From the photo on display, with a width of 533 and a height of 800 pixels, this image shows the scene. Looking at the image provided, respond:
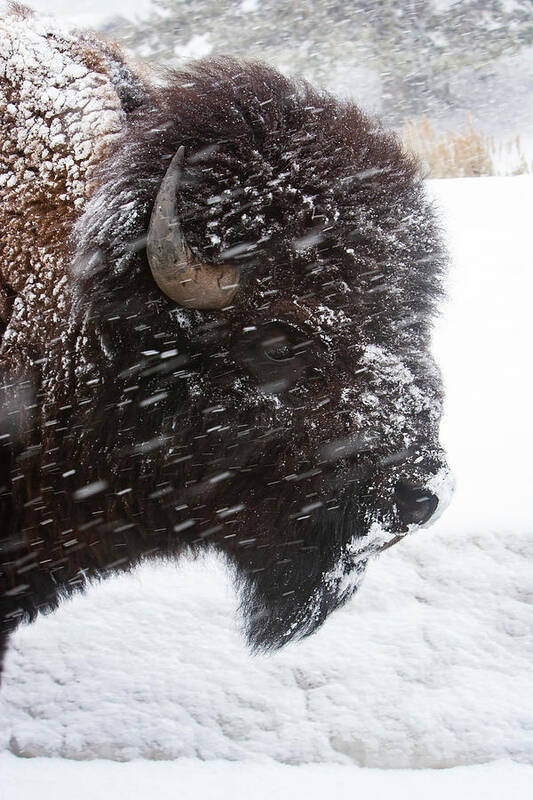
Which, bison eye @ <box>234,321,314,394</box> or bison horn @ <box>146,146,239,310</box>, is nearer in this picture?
bison horn @ <box>146,146,239,310</box>

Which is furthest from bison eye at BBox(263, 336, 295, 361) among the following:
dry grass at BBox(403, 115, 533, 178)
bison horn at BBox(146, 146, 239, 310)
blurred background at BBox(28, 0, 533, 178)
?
blurred background at BBox(28, 0, 533, 178)

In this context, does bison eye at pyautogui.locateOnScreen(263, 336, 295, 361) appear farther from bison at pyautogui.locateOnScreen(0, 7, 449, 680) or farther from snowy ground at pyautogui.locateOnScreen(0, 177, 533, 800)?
snowy ground at pyautogui.locateOnScreen(0, 177, 533, 800)

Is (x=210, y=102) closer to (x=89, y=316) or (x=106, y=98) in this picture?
(x=106, y=98)

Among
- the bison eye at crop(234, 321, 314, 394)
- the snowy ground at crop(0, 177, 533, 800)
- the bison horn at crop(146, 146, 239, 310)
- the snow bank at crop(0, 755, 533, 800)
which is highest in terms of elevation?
the bison horn at crop(146, 146, 239, 310)

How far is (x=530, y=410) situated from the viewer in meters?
4.14

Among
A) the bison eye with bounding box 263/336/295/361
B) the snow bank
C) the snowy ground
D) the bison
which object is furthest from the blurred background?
the snow bank

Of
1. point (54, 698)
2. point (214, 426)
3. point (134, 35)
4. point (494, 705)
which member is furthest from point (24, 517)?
point (134, 35)

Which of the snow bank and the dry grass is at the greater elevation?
the snow bank

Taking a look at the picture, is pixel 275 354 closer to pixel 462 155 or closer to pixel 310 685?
pixel 310 685

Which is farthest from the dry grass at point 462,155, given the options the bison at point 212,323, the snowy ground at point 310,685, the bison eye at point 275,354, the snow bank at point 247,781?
the snow bank at point 247,781

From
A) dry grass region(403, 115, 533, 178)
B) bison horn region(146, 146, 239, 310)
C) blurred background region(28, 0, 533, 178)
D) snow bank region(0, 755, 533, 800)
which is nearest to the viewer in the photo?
bison horn region(146, 146, 239, 310)

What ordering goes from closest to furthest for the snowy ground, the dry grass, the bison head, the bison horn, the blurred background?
the bison horn
the bison head
the snowy ground
the dry grass
the blurred background

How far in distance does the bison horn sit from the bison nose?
2.14 feet

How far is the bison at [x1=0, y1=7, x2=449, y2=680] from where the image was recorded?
1656 millimetres
